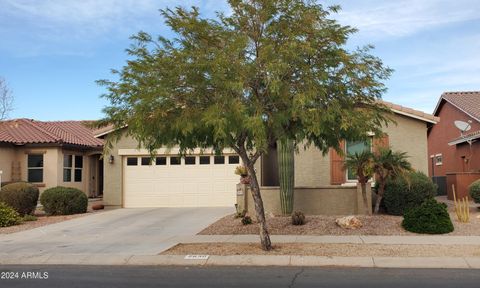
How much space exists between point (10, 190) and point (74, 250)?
27.0 ft

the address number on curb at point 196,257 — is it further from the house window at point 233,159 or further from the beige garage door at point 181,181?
the house window at point 233,159

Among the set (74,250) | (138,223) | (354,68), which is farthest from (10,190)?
(354,68)

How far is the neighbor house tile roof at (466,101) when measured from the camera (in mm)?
27759

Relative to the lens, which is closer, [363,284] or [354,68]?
[363,284]

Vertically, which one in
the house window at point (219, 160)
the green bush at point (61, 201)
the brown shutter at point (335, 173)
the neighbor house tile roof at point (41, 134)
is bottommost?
the green bush at point (61, 201)

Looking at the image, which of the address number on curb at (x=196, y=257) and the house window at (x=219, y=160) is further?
the house window at (x=219, y=160)

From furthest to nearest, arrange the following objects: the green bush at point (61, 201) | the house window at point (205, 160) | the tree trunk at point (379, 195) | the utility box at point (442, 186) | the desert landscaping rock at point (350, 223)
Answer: the utility box at point (442, 186) → the house window at point (205, 160) → the green bush at point (61, 201) → the tree trunk at point (379, 195) → the desert landscaping rock at point (350, 223)

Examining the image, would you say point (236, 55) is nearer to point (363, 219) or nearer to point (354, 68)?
point (354, 68)

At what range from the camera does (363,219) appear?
15.1 meters

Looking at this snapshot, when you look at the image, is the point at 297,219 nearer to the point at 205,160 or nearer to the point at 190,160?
the point at 205,160

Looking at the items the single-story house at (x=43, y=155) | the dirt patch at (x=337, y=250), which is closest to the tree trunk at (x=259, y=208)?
the dirt patch at (x=337, y=250)

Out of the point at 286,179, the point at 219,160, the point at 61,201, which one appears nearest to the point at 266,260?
the point at 286,179

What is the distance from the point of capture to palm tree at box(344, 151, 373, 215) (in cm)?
1546

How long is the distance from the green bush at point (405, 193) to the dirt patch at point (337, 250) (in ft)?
15.3
